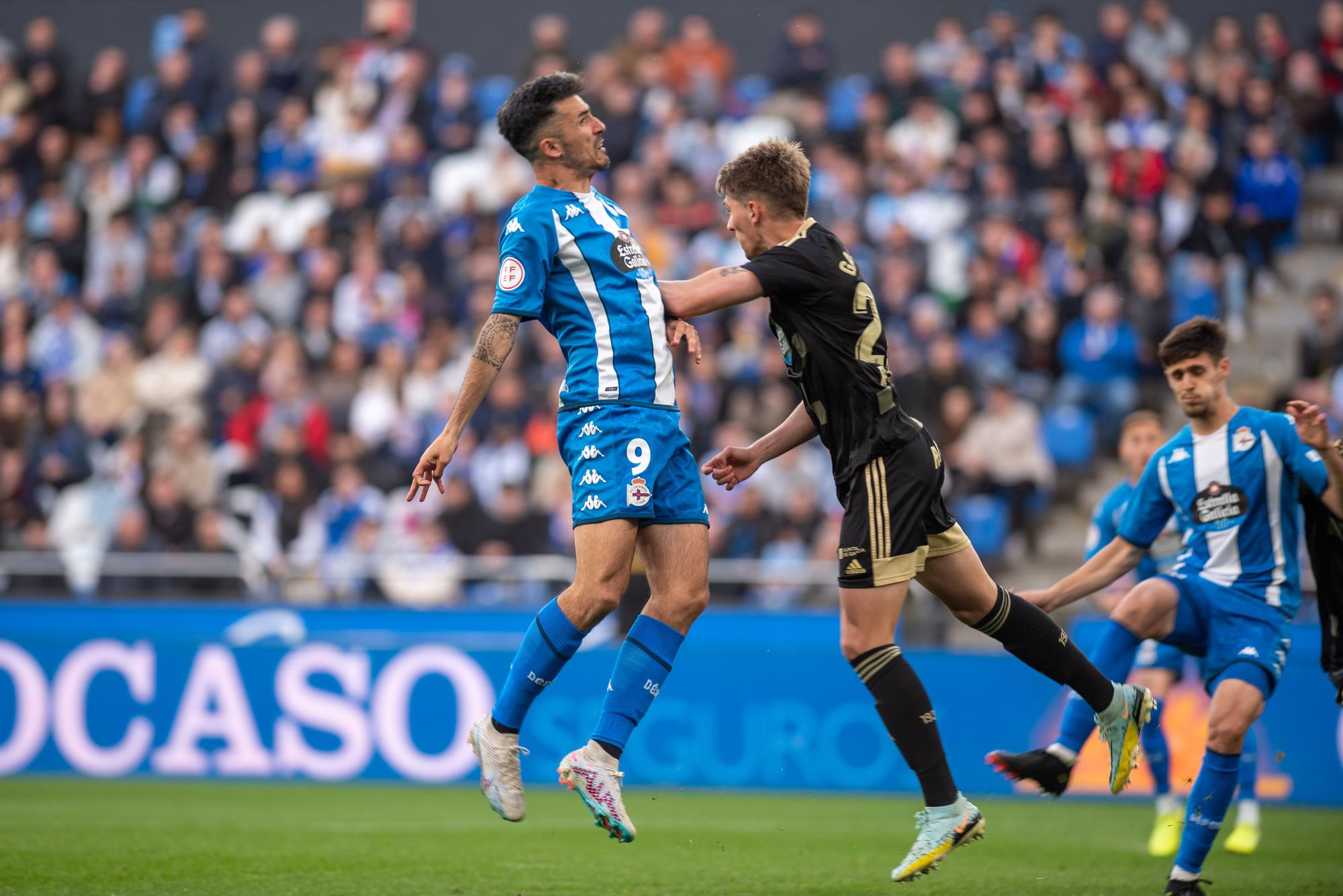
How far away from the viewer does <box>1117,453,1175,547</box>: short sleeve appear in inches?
271

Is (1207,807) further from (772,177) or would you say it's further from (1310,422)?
(772,177)

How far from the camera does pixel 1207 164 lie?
15.3m

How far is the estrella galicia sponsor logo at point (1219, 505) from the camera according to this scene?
671 centimetres

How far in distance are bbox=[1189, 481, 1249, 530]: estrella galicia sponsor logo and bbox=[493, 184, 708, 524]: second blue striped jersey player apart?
2.34m

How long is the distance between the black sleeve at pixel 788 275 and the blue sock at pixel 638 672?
1384mm

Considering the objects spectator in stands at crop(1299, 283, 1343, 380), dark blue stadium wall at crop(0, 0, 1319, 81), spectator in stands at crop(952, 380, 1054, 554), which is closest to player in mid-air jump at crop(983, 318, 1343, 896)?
spectator in stands at crop(952, 380, 1054, 554)

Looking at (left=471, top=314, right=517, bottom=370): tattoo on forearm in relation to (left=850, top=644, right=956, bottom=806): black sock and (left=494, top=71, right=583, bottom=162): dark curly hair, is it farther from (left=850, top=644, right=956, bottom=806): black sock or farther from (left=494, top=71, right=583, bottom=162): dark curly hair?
(left=850, top=644, right=956, bottom=806): black sock

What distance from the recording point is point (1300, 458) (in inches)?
257

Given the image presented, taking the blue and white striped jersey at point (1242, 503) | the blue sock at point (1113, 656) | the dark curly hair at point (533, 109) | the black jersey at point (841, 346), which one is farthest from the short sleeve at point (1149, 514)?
the dark curly hair at point (533, 109)

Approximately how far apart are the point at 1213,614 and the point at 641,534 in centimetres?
259

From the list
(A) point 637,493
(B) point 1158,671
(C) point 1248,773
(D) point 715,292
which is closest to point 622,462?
(A) point 637,493

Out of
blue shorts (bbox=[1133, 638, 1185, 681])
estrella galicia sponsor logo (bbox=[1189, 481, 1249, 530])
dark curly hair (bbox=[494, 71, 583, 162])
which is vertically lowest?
blue shorts (bbox=[1133, 638, 1185, 681])

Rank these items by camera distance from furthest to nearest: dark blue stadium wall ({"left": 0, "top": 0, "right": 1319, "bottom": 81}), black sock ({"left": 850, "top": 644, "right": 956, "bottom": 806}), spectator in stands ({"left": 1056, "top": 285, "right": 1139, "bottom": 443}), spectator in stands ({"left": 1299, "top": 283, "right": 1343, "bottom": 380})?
dark blue stadium wall ({"left": 0, "top": 0, "right": 1319, "bottom": 81})
spectator in stands ({"left": 1056, "top": 285, "right": 1139, "bottom": 443})
spectator in stands ({"left": 1299, "top": 283, "right": 1343, "bottom": 380})
black sock ({"left": 850, "top": 644, "right": 956, "bottom": 806})

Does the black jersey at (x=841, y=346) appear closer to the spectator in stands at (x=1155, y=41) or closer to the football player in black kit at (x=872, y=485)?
the football player in black kit at (x=872, y=485)
